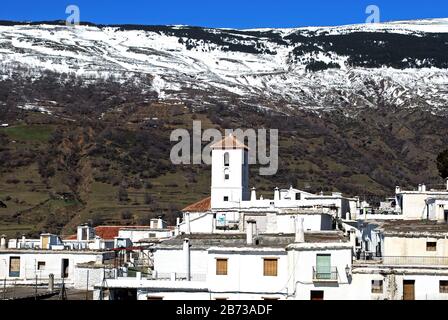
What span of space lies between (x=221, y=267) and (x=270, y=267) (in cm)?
164

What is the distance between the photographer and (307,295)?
30484mm

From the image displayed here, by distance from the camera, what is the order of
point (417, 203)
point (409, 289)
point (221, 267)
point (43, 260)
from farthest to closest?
point (417, 203) < point (43, 260) < point (221, 267) < point (409, 289)

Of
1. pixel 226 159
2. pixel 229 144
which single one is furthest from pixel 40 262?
pixel 229 144

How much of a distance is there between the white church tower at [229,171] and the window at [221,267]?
43.5 metres

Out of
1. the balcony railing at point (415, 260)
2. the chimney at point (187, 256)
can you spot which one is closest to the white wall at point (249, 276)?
the chimney at point (187, 256)

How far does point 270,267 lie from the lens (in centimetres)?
3116

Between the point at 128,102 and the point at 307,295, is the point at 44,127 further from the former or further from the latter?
the point at 307,295

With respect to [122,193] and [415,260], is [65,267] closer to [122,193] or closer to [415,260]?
[415,260]

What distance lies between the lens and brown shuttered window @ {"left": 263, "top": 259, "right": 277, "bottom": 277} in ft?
102

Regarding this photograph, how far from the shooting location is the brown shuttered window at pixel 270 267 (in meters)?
31.1

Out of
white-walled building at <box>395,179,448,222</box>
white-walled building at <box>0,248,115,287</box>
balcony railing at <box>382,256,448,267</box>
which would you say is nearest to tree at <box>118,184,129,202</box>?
white-walled building at <box>395,179,448,222</box>

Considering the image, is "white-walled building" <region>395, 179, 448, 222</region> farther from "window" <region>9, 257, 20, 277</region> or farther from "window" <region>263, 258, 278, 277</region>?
"window" <region>9, 257, 20, 277</region>
